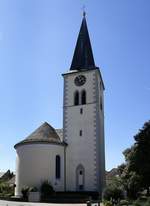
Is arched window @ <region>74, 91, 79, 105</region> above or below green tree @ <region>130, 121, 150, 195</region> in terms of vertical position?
above

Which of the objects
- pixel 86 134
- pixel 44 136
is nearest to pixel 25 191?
pixel 44 136

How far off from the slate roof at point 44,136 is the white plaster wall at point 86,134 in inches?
63.7

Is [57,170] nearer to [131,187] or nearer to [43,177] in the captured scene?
[43,177]

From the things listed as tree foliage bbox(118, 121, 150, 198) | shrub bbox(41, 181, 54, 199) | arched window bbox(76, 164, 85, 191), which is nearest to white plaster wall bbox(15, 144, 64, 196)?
shrub bbox(41, 181, 54, 199)

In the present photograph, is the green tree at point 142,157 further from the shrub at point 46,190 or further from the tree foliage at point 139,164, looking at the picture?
the shrub at point 46,190

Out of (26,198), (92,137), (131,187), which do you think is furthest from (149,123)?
(26,198)

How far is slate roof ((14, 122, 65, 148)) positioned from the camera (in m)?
42.0

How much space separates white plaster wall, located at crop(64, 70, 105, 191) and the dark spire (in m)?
1.64

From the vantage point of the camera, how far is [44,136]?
141 ft

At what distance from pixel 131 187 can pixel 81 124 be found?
12.4 m

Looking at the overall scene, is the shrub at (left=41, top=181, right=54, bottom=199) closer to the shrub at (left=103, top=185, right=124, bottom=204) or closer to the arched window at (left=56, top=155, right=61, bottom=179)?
the arched window at (left=56, top=155, right=61, bottom=179)

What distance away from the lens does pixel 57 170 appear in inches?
1662

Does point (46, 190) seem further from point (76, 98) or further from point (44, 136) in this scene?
point (76, 98)

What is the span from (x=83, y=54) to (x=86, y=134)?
1196cm
